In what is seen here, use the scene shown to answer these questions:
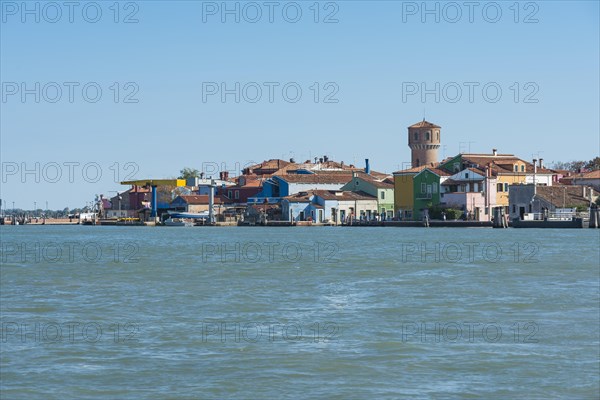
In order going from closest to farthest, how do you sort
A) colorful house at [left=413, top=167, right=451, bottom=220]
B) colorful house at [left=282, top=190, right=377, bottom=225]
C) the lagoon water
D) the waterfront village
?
the lagoon water < the waterfront village < colorful house at [left=413, top=167, right=451, bottom=220] < colorful house at [left=282, top=190, right=377, bottom=225]

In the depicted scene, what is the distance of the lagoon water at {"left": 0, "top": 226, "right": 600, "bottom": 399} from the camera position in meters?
11.3

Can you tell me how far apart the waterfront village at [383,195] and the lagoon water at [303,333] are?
Answer: 4218 cm

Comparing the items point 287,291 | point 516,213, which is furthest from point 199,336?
point 516,213

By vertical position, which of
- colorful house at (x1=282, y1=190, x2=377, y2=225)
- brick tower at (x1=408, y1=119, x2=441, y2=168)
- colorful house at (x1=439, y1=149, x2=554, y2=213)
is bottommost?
colorful house at (x1=282, y1=190, x2=377, y2=225)

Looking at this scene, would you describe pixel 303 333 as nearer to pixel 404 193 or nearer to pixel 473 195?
pixel 473 195

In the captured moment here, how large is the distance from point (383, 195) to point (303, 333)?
69380 millimetres

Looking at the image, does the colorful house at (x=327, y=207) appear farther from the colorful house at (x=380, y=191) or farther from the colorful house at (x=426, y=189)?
the colorful house at (x=426, y=189)

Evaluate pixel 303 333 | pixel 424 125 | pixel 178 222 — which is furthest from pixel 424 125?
pixel 303 333

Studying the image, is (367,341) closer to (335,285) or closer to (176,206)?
(335,285)

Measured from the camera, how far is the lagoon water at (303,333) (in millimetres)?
11305

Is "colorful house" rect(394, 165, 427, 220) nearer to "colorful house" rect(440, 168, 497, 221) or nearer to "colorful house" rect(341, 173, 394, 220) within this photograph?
"colorful house" rect(341, 173, 394, 220)

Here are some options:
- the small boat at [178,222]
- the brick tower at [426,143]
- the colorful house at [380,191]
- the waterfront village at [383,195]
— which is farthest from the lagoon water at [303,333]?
the brick tower at [426,143]

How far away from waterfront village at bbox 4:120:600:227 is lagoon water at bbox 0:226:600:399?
4218 centimetres

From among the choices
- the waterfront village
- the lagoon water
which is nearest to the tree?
the waterfront village
